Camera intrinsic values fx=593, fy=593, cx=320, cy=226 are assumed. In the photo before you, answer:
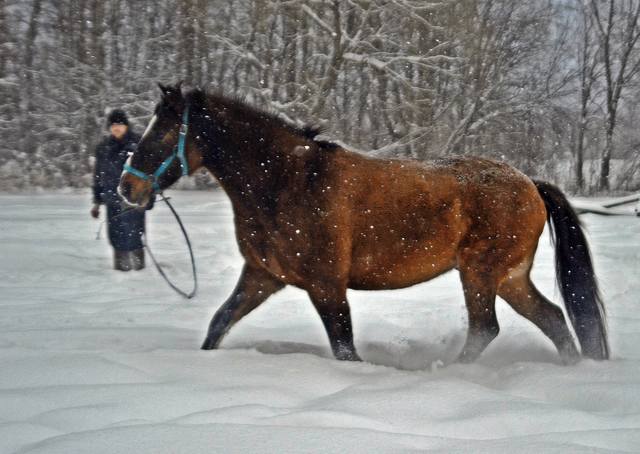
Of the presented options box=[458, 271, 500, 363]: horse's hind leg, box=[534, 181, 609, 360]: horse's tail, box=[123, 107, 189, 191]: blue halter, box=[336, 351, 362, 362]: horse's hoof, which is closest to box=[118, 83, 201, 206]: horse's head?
box=[123, 107, 189, 191]: blue halter

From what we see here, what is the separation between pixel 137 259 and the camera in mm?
6965

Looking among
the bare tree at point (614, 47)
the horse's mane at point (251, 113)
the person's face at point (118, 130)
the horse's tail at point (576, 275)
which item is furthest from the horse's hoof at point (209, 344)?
the bare tree at point (614, 47)

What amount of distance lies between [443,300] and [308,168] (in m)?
2.95

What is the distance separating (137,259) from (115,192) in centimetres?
84

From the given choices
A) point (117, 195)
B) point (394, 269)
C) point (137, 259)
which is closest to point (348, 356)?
point (394, 269)

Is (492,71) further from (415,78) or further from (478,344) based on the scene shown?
(478,344)

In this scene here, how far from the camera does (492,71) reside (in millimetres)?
17891

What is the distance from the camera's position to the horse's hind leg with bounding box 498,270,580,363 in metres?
3.74

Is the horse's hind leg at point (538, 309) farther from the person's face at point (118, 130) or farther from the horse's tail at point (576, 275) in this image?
the person's face at point (118, 130)

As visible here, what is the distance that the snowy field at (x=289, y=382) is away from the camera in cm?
212

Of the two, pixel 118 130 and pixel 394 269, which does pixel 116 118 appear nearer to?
pixel 118 130

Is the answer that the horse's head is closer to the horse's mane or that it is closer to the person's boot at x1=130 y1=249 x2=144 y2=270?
the horse's mane

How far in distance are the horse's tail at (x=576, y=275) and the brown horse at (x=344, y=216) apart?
1cm

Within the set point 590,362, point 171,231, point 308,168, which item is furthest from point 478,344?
point 171,231
